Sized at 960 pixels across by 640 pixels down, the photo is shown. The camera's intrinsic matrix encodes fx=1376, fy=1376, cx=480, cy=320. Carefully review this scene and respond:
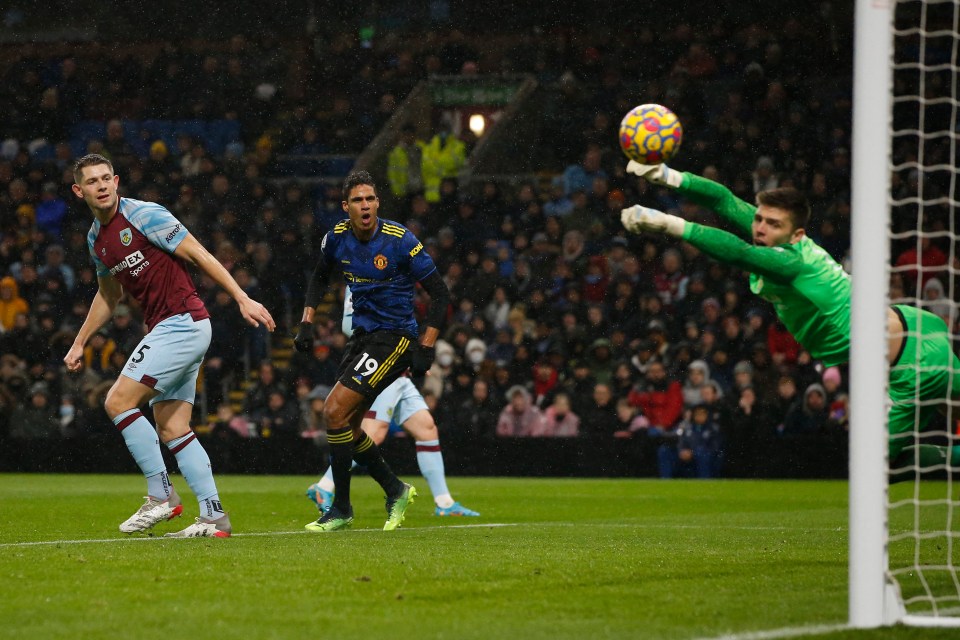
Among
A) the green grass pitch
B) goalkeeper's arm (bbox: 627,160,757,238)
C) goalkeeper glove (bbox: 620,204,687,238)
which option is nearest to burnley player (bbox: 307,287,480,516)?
the green grass pitch

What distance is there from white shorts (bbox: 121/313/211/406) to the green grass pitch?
3.26ft

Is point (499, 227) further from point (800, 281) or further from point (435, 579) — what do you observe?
point (435, 579)

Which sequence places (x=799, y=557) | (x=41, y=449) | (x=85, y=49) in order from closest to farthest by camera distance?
(x=799, y=557) → (x=41, y=449) → (x=85, y=49)

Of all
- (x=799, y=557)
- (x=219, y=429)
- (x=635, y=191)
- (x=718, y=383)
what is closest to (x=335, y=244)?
(x=799, y=557)

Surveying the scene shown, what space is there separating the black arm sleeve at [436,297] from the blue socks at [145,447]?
219 cm

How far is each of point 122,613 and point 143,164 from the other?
19546 millimetres

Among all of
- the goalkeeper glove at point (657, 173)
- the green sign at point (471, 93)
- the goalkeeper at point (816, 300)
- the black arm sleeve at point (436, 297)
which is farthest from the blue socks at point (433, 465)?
the green sign at point (471, 93)

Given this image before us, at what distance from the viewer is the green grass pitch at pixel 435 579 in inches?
199

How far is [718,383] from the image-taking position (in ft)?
59.7

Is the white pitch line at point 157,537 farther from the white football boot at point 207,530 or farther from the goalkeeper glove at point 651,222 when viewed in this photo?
the goalkeeper glove at point 651,222

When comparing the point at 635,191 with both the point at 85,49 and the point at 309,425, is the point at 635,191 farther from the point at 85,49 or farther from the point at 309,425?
the point at 85,49

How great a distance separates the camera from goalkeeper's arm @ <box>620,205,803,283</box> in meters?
5.93

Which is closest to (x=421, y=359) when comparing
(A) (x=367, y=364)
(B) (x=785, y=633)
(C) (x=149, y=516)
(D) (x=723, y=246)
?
(A) (x=367, y=364)

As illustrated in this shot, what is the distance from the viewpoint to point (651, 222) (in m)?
5.91
